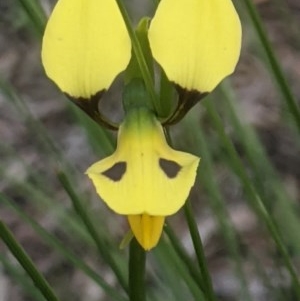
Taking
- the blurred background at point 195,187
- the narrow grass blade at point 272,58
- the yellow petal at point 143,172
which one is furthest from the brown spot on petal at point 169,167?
the blurred background at point 195,187

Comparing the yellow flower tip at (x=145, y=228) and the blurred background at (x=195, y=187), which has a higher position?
the yellow flower tip at (x=145, y=228)

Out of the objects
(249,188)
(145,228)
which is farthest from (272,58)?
(145,228)

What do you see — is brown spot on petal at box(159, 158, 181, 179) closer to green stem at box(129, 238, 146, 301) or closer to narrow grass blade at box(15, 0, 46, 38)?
green stem at box(129, 238, 146, 301)

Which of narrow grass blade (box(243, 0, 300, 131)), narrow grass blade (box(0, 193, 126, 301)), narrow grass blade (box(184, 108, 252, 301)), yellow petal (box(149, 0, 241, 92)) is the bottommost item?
narrow grass blade (box(184, 108, 252, 301))

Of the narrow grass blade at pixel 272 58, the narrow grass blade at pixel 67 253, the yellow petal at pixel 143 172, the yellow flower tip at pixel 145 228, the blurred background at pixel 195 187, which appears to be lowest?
the blurred background at pixel 195 187

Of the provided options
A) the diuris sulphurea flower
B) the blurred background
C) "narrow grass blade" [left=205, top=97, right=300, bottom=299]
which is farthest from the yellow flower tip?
the blurred background

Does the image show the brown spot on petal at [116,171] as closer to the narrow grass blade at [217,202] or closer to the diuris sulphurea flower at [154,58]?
Result: the diuris sulphurea flower at [154,58]

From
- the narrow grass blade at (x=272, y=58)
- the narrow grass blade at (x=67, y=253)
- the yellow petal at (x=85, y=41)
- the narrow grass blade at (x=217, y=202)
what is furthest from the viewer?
the narrow grass blade at (x=217, y=202)
